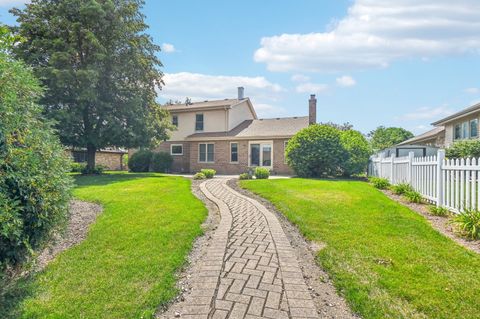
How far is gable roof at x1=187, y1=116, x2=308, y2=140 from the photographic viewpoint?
23.0m

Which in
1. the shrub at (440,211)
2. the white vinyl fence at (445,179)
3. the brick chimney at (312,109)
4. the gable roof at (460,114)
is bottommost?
the shrub at (440,211)

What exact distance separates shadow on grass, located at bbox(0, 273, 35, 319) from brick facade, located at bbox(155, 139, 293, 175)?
19.7 metres

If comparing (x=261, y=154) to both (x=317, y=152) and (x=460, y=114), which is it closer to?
(x=317, y=152)

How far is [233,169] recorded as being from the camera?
77.9 ft

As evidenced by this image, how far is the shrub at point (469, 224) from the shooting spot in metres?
5.32

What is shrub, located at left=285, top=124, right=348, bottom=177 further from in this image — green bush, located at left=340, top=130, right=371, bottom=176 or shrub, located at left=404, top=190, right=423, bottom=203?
shrub, located at left=404, top=190, right=423, bottom=203

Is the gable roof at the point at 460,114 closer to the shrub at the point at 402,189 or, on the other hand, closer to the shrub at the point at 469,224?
the shrub at the point at 402,189

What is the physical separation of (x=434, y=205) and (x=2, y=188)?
8.82m

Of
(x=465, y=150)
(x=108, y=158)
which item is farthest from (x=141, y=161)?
(x=465, y=150)

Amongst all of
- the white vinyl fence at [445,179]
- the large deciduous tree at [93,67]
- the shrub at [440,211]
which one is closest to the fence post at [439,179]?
the white vinyl fence at [445,179]

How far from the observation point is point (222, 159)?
79.4 ft

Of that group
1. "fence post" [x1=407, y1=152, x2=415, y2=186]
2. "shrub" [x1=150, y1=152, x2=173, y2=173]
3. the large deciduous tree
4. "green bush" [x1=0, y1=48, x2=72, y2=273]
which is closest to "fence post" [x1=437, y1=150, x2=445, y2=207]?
"fence post" [x1=407, y1=152, x2=415, y2=186]

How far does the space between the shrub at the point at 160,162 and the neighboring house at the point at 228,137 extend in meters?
1.21

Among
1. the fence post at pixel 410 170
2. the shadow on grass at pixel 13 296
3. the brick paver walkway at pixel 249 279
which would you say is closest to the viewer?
the shadow on grass at pixel 13 296
